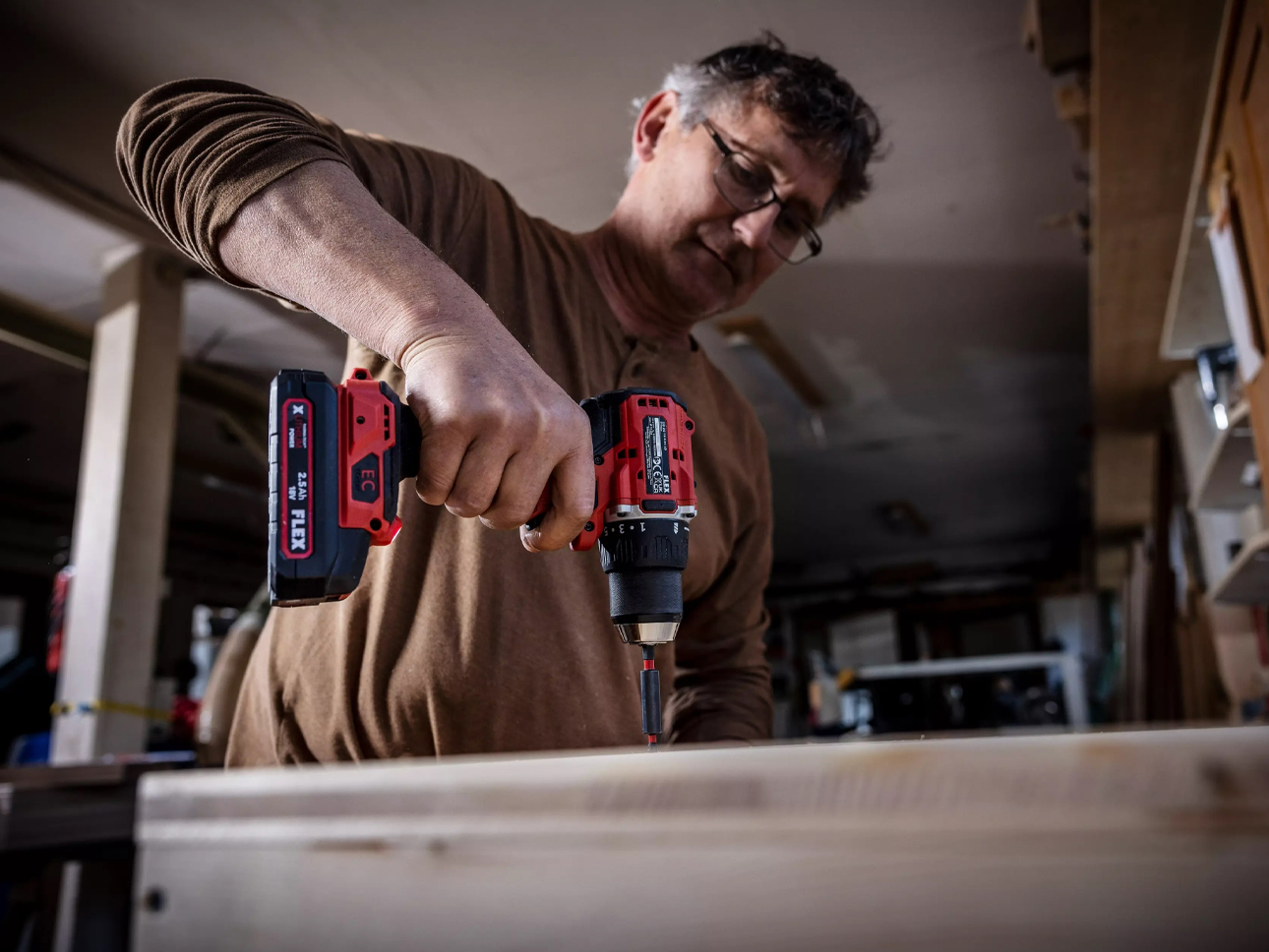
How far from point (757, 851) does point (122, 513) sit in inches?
118

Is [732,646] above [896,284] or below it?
below

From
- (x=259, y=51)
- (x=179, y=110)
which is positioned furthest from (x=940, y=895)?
(x=259, y=51)

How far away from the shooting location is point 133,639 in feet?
9.45

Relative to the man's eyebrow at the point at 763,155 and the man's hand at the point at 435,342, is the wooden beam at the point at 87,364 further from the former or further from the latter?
the man's hand at the point at 435,342

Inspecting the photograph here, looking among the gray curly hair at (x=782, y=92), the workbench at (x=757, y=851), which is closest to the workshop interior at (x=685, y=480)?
the workbench at (x=757, y=851)

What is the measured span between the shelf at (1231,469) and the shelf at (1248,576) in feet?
0.63

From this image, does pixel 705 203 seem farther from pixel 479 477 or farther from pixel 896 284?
pixel 896 284

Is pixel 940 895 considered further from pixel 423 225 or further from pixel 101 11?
pixel 101 11

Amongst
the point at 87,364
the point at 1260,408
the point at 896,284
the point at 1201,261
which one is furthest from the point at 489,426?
the point at 87,364

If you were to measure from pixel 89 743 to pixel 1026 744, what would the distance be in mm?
3017

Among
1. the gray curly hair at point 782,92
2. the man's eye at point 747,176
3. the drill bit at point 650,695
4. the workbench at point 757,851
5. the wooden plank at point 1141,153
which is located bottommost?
the workbench at point 757,851

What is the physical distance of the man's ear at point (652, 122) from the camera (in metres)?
1.18

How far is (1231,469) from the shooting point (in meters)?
2.24

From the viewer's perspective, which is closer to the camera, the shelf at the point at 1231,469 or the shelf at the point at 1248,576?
the shelf at the point at 1248,576
